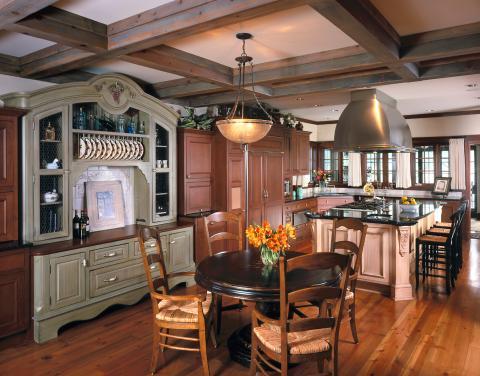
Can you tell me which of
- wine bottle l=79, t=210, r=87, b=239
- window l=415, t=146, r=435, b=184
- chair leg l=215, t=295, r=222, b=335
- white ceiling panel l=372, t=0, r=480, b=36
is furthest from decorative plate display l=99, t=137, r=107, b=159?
window l=415, t=146, r=435, b=184

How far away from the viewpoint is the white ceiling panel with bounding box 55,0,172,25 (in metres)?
2.67

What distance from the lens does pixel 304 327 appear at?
2299mm

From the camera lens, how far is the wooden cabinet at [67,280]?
A: 11.8ft

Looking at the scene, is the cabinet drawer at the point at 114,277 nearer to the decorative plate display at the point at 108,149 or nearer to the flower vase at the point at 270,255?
the decorative plate display at the point at 108,149

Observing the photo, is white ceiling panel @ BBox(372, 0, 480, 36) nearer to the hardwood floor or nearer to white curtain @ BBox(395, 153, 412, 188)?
the hardwood floor

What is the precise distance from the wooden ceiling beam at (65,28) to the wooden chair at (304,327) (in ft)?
7.28

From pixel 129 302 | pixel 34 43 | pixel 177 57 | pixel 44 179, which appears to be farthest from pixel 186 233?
pixel 34 43

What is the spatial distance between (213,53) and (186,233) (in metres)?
2.23

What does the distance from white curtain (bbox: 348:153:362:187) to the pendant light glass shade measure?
6.15 m

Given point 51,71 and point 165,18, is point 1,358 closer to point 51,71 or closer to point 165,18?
point 51,71

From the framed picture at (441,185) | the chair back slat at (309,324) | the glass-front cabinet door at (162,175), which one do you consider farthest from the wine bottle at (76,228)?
the framed picture at (441,185)

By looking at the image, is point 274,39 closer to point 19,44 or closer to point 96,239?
point 19,44

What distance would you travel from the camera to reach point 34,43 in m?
3.52

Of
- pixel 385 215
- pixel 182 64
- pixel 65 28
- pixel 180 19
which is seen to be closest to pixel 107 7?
pixel 65 28
